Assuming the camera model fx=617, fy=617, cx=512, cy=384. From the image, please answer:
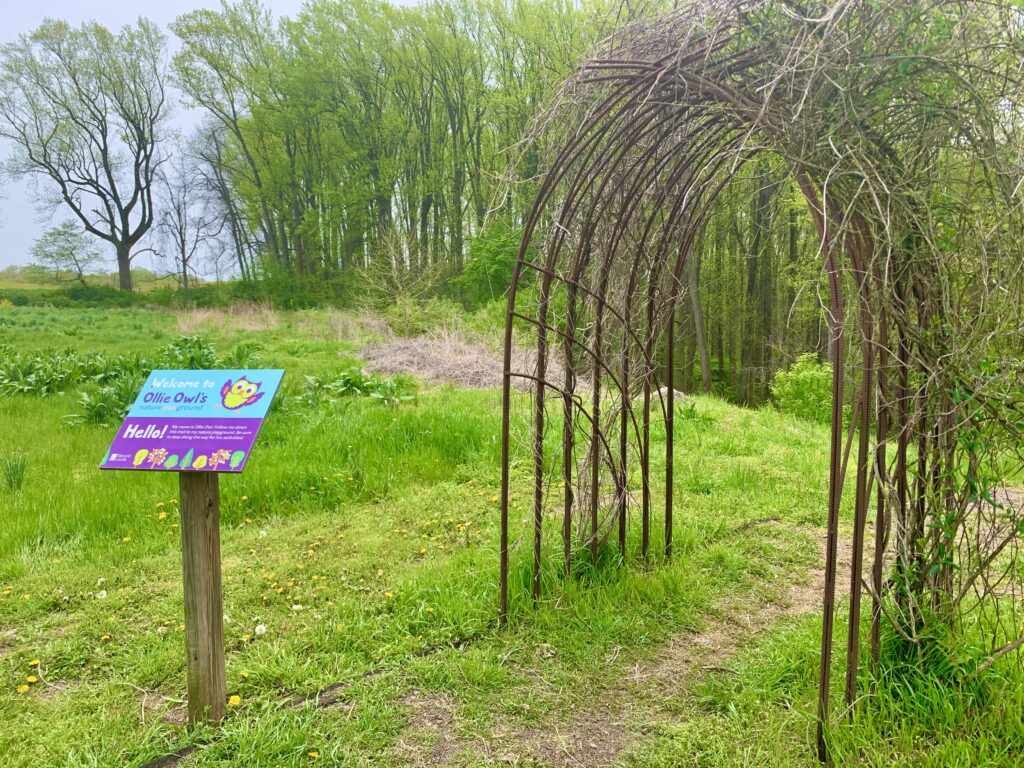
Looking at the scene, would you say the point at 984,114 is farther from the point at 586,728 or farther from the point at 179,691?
the point at 179,691

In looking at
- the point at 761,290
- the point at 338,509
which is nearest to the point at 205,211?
the point at 761,290

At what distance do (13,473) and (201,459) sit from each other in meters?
4.31

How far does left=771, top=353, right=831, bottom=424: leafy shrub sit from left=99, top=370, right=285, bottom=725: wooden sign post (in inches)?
437

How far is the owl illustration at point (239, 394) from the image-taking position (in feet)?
8.34

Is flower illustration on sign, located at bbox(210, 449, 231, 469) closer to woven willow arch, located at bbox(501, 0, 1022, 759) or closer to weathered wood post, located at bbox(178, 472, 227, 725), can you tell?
weathered wood post, located at bbox(178, 472, 227, 725)

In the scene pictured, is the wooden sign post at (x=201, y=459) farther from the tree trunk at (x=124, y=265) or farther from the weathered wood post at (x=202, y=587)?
the tree trunk at (x=124, y=265)

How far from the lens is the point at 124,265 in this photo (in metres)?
33.1

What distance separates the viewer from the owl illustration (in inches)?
100

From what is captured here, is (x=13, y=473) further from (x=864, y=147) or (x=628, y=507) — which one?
(x=864, y=147)

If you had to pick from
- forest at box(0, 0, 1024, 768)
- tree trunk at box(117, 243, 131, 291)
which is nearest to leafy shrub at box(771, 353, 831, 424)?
forest at box(0, 0, 1024, 768)

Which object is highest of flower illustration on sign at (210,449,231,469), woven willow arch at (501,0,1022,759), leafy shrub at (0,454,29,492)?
woven willow arch at (501,0,1022,759)

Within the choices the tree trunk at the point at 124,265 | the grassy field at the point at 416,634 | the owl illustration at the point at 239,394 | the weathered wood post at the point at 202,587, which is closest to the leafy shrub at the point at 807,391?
the grassy field at the point at 416,634

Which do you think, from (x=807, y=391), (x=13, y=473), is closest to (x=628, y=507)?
Result: (x=13, y=473)

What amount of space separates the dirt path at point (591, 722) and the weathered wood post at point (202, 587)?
828 mm
